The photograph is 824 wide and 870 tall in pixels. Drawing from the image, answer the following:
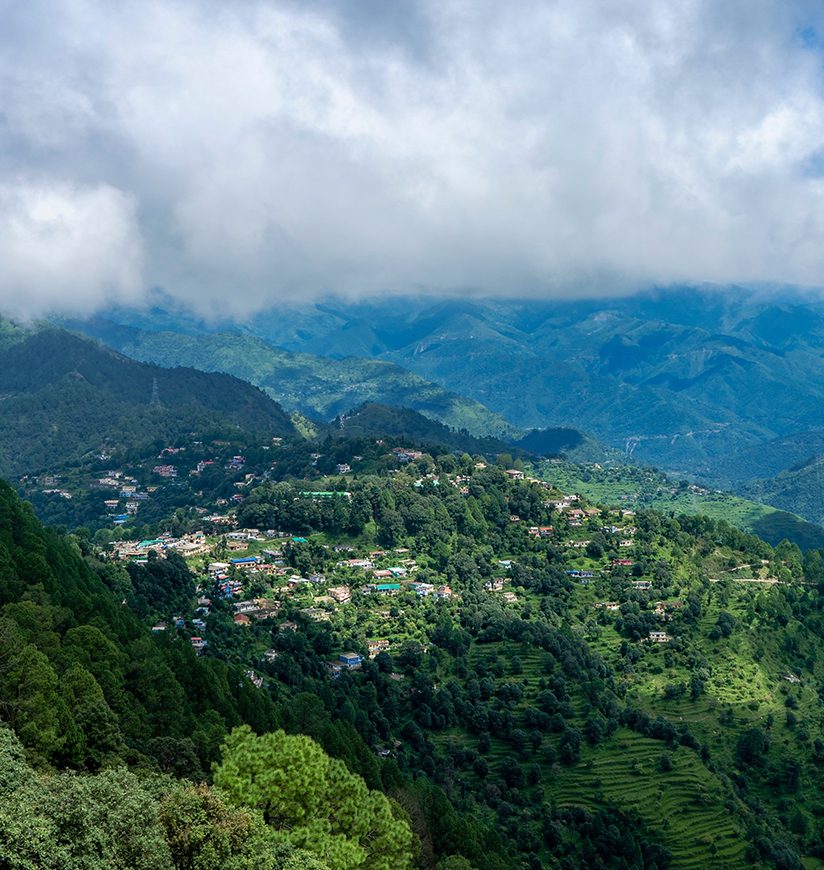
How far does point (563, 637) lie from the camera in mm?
87938

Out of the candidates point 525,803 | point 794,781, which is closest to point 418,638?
point 525,803

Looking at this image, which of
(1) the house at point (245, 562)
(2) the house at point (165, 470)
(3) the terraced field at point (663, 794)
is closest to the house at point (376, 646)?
(3) the terraced field at point (663, 794)

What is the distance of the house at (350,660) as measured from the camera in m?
77.6

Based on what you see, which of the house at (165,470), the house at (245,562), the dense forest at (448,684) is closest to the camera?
the dense forest at (448,684)

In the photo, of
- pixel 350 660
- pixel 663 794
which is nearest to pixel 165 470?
pixel 350 660

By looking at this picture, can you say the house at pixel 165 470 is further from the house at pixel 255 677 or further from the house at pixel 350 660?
the house at pixel 255 677

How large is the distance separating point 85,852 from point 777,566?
348ft

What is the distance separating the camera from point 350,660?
77.9m

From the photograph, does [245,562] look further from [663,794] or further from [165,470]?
[165,470]

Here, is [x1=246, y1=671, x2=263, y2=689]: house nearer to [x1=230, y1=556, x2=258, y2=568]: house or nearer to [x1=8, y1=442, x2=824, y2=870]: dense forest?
[x1=8, y1=442, x2=824, y2=870]: dense forest

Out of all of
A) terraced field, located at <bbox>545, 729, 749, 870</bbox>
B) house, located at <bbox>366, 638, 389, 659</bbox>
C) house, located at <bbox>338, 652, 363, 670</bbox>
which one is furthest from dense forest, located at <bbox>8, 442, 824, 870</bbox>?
house, located at <bbox>338, 652, 363, 670</bbox>

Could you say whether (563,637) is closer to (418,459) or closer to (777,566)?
(777,566)

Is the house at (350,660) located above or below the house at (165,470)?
below

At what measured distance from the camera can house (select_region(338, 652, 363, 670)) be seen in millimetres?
77625
